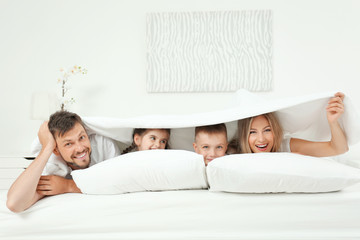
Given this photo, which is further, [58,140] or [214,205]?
[58,140]

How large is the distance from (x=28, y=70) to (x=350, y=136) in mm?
2930

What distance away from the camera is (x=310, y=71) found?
3.12 meters

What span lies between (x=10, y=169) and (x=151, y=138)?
5.39 feet

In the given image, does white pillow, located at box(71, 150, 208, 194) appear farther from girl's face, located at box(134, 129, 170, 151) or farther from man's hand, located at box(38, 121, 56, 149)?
girl's face, located at box(134, 129, 170, 151)

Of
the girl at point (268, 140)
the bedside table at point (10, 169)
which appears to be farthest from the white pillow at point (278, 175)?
the bedside table at point (10, 169)

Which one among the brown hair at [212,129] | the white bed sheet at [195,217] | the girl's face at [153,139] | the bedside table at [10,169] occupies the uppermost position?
the brown hair at [212,129]

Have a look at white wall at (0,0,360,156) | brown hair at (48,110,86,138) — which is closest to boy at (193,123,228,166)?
brown hair at (48,110,86,138)

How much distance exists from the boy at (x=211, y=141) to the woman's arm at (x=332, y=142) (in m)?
0.36

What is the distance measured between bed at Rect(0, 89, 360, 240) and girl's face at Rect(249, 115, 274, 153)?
0.37 m

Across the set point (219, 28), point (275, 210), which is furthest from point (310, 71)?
point (275, 210)

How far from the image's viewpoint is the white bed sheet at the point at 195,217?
41.1 inches

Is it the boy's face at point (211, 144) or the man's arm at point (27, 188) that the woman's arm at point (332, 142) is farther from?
the man's arm at point (27, 188)

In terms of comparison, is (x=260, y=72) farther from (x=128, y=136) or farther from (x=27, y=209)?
(x=27, y=209)

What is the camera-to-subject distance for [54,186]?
4.13ft
